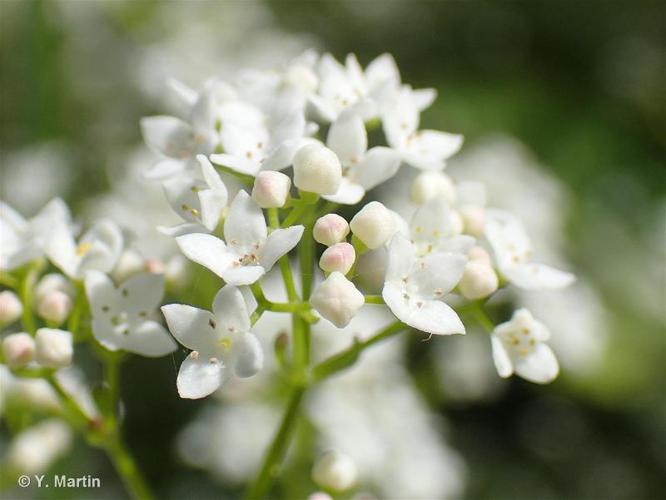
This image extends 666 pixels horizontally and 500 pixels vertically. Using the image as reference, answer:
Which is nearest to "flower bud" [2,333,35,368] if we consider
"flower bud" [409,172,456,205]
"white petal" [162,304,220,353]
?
"white petal" [162,304,220,353]

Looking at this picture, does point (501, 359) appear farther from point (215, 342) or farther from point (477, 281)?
point (215, 342)

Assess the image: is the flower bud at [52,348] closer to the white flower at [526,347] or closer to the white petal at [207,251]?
the white petal at [207,251]

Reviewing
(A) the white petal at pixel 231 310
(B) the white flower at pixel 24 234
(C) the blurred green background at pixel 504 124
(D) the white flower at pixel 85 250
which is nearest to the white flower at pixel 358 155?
(A) the white petal at pixel 231 310

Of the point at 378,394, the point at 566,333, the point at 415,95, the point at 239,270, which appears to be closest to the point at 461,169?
the point at 566,333

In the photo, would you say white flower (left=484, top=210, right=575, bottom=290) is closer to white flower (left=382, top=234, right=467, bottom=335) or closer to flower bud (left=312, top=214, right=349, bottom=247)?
white flower (left=382, top=234, right=467, bottom=335)

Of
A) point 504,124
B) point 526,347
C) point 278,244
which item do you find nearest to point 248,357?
point 278,244
